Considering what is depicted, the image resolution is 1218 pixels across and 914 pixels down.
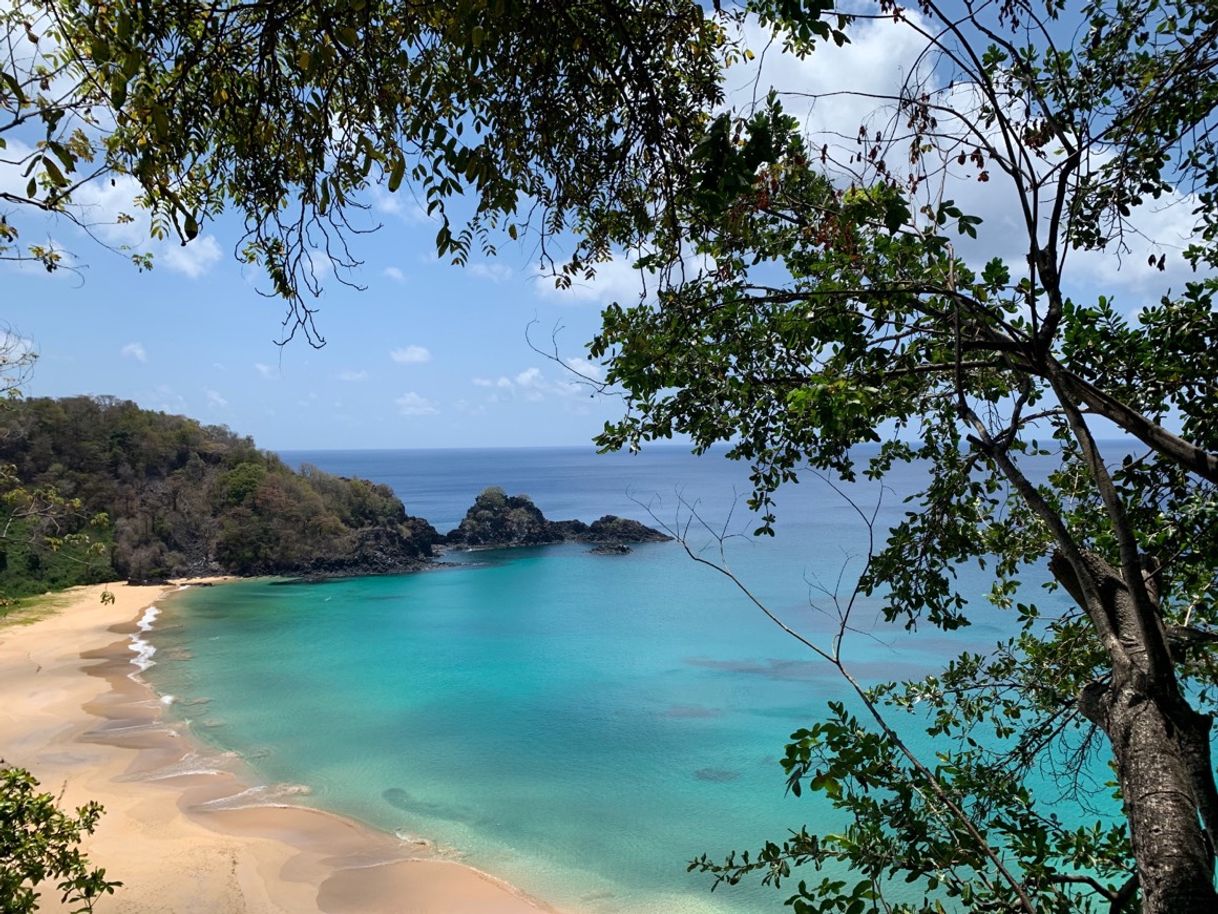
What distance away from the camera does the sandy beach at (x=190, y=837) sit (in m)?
10.0

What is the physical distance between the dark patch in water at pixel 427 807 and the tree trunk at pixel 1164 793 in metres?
12.6

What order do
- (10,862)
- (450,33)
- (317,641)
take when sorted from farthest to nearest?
(317,641) → (10,862) → (450,33)

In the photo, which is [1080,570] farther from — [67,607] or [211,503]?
[211,503]

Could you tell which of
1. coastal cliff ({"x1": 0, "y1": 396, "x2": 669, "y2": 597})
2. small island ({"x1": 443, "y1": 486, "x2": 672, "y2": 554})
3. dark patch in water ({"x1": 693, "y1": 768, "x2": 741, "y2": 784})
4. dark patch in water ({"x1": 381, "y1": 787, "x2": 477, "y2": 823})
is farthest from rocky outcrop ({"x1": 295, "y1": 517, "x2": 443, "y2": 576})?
dark patch in water ({"x1": 693, "y1": 768, "x2": 741, "y2": 784})

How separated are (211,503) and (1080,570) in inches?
1632

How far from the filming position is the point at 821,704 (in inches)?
701

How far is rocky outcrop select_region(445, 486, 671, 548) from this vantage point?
148 feet

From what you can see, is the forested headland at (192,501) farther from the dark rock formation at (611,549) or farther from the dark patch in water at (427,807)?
the dark patch in water at (427,807)

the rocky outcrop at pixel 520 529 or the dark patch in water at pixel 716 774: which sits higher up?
the rocky outcrop at pixel 520 529

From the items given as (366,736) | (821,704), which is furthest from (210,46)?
(821,704)

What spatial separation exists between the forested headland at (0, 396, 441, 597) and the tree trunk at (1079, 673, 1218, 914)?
123ft

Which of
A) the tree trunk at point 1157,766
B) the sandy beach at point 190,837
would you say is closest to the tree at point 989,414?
the tree trunk at point 1157,766

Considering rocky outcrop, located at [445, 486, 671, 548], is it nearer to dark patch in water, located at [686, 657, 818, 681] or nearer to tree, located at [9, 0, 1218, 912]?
dark patch in water, located at [686, 657, 818, 681]

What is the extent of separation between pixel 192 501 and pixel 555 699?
26412 millimetres
